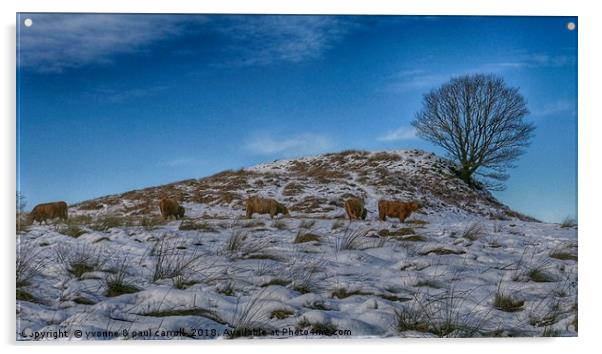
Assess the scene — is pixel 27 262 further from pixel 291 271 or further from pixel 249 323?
pixel 291 271

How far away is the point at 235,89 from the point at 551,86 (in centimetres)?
296

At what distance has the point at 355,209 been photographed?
5984 millimetres

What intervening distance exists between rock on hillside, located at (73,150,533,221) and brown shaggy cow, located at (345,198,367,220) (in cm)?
6

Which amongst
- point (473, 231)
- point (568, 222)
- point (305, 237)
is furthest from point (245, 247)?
point (568, 222)

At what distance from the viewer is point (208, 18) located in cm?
582

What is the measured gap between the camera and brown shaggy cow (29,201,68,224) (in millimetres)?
5430

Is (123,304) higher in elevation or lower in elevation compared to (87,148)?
lower

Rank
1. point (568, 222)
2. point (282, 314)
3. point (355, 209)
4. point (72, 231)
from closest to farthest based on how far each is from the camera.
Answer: point (282, 314) → point (72, 231) → point (568, 222) → point (355, 209)

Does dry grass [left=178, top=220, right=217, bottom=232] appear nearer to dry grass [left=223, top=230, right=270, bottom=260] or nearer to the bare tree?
dry grass [left=223, top=230, right=270, bottom=260]

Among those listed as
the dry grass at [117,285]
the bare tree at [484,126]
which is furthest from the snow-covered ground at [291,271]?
the bare tree at [484,126]

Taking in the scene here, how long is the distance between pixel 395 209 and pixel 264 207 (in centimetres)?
125

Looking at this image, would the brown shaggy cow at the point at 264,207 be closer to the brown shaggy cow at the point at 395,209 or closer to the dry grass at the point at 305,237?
the dry grass at the point at 305,237

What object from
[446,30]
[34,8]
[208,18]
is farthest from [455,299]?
[34,8]

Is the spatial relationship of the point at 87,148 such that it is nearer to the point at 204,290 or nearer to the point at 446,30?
the point at 204,290
